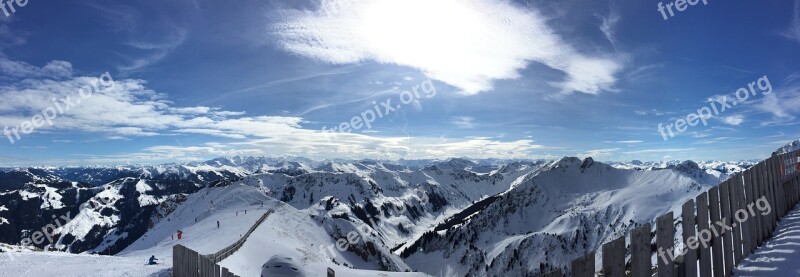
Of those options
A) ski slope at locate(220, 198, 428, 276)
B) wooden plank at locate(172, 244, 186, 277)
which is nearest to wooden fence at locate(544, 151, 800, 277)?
wooden plank at locate(172, 244, 186, 277)

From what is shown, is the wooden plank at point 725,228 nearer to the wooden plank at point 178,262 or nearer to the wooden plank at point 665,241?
the wooden plank at point 665,241

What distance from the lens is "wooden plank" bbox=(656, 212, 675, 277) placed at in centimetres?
520

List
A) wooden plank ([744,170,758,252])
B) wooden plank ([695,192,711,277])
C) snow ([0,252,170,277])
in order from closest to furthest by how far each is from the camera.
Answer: wooden plank ([695,192,711,277]), wooden plank ([744,170,758,252]), snow ([0,252,170,277])

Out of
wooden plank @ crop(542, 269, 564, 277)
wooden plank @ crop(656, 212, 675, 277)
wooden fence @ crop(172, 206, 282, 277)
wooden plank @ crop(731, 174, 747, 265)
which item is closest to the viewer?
wooden plank @ crop(542, 269, 564, 277)

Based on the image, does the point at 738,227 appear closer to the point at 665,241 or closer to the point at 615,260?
the point at 665,241

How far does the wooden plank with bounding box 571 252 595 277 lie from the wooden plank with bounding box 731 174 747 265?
168 inches

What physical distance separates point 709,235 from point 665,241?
4.60ft

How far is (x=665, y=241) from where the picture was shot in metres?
5.27

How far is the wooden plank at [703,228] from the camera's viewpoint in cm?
591

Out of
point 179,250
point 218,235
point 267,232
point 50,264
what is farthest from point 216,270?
point 267,232

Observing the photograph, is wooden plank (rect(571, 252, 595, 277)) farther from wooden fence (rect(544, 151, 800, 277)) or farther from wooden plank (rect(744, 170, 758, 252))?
wooden plank (rect(744, 170, 758, 252))

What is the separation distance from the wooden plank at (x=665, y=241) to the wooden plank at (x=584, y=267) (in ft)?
4.93

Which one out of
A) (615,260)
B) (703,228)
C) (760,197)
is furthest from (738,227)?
(615,260)

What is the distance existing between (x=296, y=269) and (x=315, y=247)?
63.2 meters
